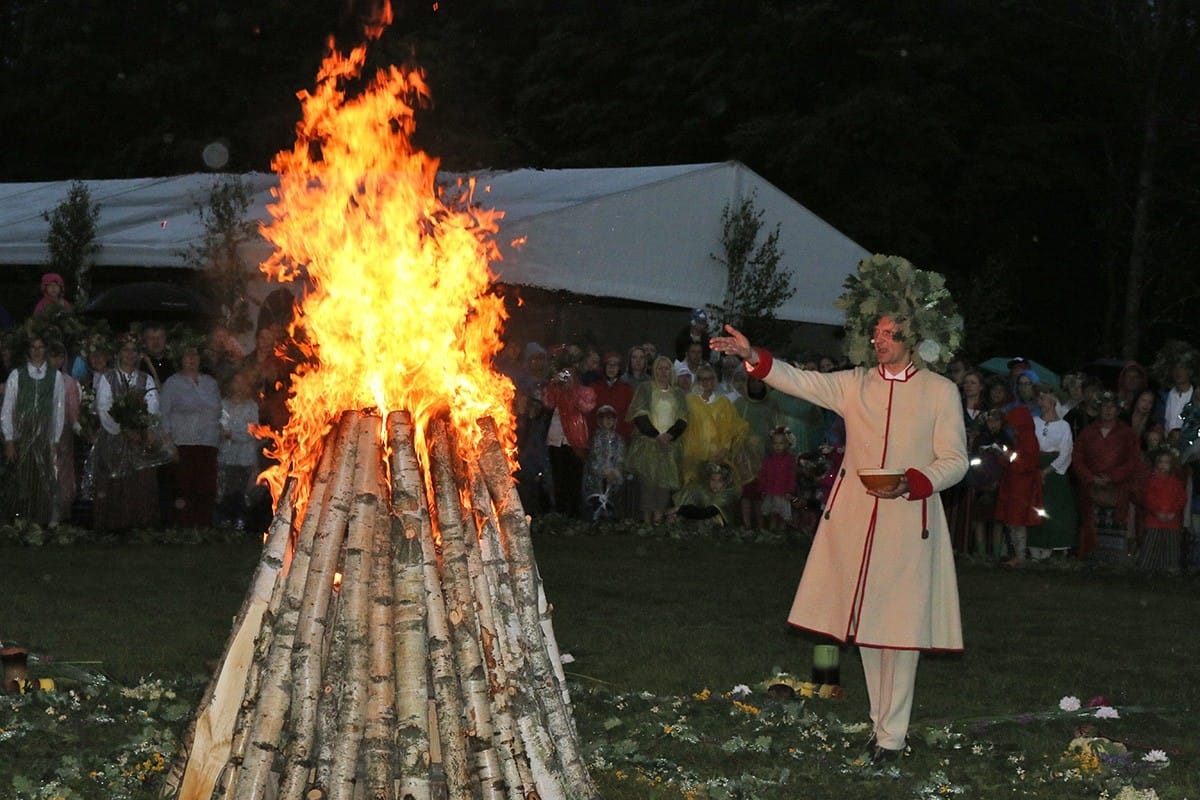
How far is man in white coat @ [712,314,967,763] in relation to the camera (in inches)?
336

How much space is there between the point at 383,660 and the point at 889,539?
9.48ft

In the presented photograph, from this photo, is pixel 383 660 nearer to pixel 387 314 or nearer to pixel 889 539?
pixel 387 314

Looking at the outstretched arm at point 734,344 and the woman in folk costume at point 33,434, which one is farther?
the woman in folk costume at point 33,434

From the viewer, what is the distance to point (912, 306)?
8773 mm

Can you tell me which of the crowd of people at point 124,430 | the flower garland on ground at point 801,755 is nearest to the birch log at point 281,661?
the flower garland on ground at point 801,755

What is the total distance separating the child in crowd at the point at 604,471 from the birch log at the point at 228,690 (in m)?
12.6

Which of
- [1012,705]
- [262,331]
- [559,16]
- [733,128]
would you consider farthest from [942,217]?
[1012,705]

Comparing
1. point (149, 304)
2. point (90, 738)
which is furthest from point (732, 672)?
point (149, 304)

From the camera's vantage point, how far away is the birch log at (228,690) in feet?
22.9

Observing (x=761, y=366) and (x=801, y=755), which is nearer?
(x=801, y=755)

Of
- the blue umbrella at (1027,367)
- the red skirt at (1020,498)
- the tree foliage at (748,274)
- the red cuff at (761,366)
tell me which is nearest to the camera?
the red cuff at (761,366)

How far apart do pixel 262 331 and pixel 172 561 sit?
329cm

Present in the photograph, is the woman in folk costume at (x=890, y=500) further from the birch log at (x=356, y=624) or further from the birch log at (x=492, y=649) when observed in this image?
the birch log at (x=356, y=624)

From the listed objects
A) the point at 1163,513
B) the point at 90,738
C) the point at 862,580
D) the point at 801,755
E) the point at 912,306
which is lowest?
the point at 90,738
